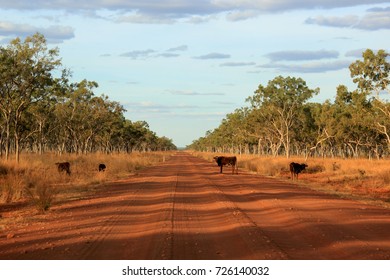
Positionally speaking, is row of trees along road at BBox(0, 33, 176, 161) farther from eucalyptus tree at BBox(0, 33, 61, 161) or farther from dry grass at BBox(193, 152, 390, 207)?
dry grass at BBox(193, 152, 390, 207)

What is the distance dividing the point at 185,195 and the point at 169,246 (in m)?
10.2

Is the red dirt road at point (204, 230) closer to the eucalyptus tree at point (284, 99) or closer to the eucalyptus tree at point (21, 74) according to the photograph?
the eucalyptus tree at point (21, 74)

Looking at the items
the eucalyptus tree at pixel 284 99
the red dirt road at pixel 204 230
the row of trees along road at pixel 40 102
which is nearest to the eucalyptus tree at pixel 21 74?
the row of trees along road at pixel 40 102

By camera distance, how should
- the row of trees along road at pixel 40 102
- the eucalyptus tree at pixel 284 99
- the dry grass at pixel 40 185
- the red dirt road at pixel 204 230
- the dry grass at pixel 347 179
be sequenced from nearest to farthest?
1. the red dirt road at pixel 204 230
2. the dry grass at pixel 40 185
3. the dry grass at pixel 347 179
4. the row of trees along road at pixel 40 102
5. the eucalyptus tree at pixel 284 99

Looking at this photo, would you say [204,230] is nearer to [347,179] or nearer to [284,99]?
[347,179]

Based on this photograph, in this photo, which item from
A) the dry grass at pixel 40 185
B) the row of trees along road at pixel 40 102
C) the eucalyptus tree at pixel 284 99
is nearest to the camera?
the dry grass at pixel 40 185

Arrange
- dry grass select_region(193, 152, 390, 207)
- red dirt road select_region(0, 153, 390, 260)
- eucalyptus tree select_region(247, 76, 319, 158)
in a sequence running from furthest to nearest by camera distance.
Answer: eucalyptus tree select_region(247, 76, 319, 158)
dry grass select_region(193, 152, 390, 207)
red dirt road select_region(0, 153, 390, 260)

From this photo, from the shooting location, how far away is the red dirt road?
8623 millimetres

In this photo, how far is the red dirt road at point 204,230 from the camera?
8.62 meters

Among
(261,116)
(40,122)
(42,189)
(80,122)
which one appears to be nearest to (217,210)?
(42,189)

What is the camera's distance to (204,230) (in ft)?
36.4

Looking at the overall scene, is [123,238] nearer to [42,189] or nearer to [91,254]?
[91,254]

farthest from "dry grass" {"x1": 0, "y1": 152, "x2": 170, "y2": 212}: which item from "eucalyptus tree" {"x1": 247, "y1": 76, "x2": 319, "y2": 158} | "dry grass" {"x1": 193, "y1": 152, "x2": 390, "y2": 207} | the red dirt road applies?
"eucalyptus tree" {"x1": 247, "y1": 76, "x2": 319, "y2": 158}
